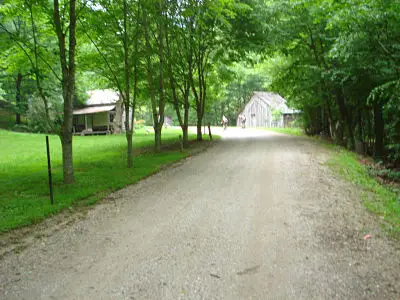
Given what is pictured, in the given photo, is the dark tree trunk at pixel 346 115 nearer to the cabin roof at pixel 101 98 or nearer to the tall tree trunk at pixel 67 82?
the tall tree trunk at pixel 67 82

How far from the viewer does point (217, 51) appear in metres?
20.7

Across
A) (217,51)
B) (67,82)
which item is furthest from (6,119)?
(67,82)

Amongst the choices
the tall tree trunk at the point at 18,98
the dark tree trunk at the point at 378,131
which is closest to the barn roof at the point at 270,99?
the dark tree trunk at the point at 378,131

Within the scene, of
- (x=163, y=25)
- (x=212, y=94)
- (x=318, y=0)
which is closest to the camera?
(x=318, y=0)

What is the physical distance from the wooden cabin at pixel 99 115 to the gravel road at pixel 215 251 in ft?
104

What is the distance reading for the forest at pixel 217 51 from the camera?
31.6ft

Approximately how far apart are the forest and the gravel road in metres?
3.73

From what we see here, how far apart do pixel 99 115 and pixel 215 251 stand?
38110 millimetres

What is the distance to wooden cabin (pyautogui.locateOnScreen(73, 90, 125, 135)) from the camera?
38625mm

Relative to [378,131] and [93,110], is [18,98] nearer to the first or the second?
[93,110]

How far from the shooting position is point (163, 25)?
52.3 feet

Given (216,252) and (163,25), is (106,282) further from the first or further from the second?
(163,25)

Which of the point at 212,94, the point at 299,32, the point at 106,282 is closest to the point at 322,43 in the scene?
the point at 299,32

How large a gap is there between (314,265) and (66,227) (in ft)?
14.1
